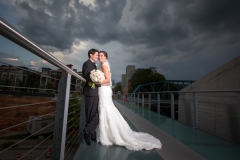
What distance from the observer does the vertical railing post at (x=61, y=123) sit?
136 cm

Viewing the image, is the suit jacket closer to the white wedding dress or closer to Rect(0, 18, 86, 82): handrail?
the white wedding dress

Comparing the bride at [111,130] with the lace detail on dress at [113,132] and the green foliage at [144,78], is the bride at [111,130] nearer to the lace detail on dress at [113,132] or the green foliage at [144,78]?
the lace detail on dress at [113,132]

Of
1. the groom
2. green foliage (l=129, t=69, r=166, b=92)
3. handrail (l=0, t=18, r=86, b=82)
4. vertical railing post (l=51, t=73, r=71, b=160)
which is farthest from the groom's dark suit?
green foliage (l=129, t=69, r=166, b=92)

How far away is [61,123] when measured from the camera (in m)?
1.41

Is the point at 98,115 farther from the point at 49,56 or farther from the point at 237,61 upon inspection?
the point at 237,61

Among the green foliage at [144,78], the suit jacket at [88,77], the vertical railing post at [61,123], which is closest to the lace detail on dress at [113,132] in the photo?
A: the suit jacket at [88,77]

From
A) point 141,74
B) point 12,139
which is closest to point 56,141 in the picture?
point 12,139

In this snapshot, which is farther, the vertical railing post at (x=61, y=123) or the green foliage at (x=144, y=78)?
the green foliage at (x=144, y=78)

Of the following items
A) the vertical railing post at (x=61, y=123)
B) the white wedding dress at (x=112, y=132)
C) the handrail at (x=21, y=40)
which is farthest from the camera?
the white wedding dress at (x=112, y=132)

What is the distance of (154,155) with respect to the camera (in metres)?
1.88

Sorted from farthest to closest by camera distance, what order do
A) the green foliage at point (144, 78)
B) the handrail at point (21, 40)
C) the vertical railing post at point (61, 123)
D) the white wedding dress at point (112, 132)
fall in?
the green foliage at point (144, 78) < the white wedding dress at point (112, 132) < the vertical railing post at point (61, 123) < the handrail at point (21, 40)

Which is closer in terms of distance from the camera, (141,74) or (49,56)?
(49,56)

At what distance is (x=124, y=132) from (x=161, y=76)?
1495 inches

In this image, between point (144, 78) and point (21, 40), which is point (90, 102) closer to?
point (21, 40)
